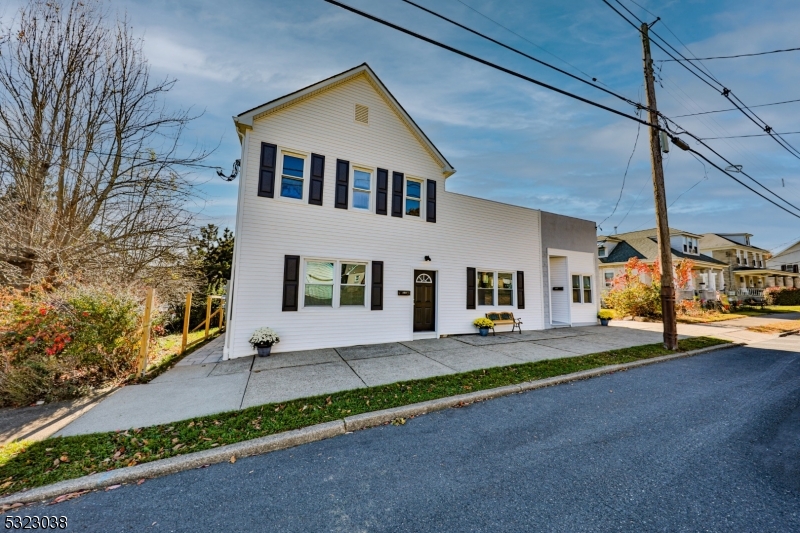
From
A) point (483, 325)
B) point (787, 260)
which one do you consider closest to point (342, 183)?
point (483, 325)

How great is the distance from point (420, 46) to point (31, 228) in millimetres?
10393

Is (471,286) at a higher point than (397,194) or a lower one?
lower

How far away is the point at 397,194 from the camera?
1058 centimetres

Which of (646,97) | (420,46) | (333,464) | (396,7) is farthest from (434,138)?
(333,464)

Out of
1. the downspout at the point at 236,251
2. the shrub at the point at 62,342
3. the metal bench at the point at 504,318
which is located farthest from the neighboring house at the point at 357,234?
the shrub at the point at 62,342

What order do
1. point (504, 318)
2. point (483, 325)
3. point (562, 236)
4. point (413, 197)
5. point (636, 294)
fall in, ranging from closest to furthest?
point (413, 197) < point (483, 325) < point (504, 318) < point (562, 236) < point (636, 294)

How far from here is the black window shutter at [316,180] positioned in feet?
30.2

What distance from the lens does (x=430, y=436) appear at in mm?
3984

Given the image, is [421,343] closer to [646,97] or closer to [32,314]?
[32,314]

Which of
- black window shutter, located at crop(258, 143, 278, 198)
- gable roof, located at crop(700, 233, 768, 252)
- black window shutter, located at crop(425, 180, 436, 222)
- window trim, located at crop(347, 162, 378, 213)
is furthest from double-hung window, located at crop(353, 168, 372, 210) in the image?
gable roof, located at crop(700, 233, 768, 252)

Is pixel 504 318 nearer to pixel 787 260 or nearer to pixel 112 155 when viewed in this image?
pixel 112 155

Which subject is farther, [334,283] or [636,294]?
[636,294]

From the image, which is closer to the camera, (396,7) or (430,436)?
(430,436)

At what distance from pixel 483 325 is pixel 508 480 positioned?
8.58 meters
